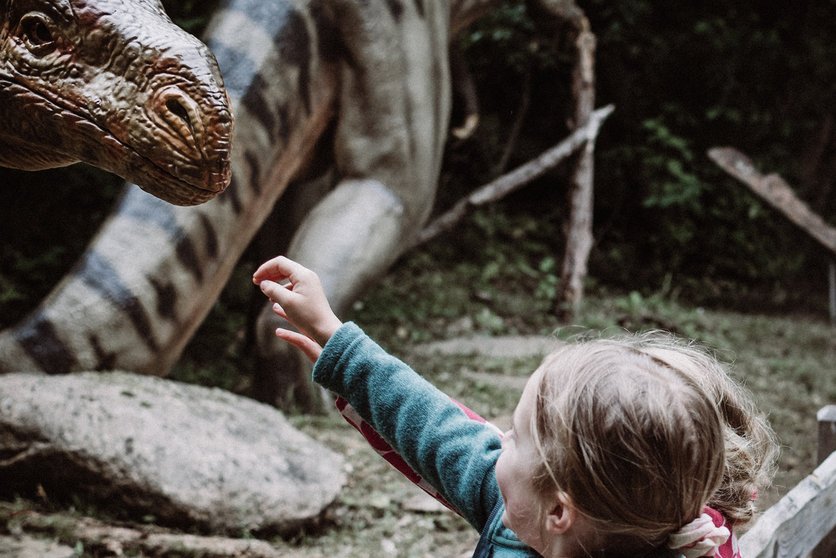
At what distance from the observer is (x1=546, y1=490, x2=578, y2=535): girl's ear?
1.18 m

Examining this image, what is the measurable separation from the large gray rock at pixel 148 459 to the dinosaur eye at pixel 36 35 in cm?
158

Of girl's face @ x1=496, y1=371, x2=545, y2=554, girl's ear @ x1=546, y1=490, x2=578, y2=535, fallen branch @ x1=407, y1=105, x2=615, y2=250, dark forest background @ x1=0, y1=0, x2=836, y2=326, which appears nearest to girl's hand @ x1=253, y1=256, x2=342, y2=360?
girl's face @ x1=496, y1=371, x2=545, y2=554

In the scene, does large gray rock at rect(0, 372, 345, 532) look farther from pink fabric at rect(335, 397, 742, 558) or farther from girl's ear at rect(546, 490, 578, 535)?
girl's ear at rect(546, 490, 578, 535)

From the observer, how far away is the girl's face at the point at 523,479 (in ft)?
4.03

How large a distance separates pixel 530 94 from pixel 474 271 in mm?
2689

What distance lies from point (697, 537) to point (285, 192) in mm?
3968

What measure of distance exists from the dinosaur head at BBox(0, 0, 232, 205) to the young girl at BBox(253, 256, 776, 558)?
0.21 m

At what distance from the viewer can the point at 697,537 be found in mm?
1201

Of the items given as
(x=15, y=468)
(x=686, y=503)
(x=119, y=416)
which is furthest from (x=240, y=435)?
(x=686, y=503)

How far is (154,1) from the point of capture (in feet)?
4.98

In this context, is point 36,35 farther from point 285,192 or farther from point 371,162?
point 285,192

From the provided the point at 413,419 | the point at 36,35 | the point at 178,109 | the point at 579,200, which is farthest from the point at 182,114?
the point at 579,200

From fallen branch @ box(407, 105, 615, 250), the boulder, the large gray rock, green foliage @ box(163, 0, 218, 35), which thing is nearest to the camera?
the boulder

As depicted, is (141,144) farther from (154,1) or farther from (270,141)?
(270,141)
